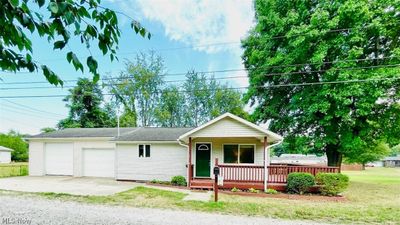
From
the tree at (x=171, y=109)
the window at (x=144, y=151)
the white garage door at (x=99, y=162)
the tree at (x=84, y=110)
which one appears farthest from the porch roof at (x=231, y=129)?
the tree at (x=84, y=110)

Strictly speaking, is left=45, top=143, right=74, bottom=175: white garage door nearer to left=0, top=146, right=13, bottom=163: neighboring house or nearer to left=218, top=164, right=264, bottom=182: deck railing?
left=218, top=164, right=264, bottom=182: deck railing

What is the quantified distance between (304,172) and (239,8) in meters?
11.6

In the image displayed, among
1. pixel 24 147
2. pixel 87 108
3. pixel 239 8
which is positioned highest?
pixel 239 8

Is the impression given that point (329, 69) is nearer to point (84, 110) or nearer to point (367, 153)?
point (367, 153)

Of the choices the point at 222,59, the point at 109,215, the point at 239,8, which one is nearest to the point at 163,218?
the point at 109,215

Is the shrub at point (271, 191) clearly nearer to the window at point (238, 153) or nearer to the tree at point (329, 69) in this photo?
the window at point (238, 153)

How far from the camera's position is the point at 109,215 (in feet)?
24.9

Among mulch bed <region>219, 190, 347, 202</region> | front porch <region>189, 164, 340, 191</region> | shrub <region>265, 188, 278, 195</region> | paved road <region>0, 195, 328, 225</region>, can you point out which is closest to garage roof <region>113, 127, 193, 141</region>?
front porch <region>189, 164, 340, 191</region>

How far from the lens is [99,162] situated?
1778cm

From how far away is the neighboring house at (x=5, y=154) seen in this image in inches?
1505

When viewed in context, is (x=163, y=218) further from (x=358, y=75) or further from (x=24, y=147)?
(x=24, y=147)

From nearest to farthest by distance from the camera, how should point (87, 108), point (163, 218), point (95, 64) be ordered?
point (95, 64) → point (163, 218) → point (87, 108)

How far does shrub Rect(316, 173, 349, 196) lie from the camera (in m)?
11.8

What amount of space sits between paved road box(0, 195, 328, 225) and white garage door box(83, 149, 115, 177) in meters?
8.53
